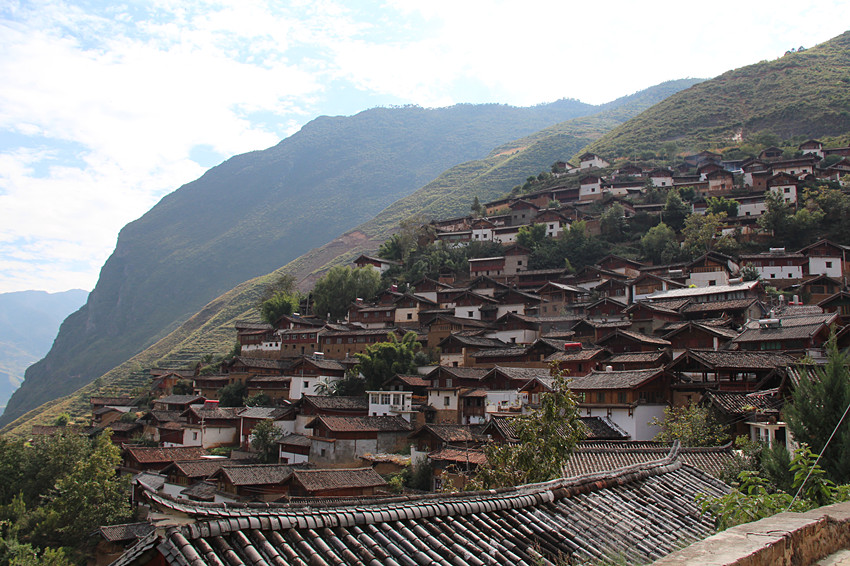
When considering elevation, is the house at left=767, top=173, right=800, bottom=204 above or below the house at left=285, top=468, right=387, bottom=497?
above

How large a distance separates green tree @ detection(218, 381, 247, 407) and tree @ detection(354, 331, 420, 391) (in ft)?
43.6

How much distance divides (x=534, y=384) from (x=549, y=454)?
2119cm

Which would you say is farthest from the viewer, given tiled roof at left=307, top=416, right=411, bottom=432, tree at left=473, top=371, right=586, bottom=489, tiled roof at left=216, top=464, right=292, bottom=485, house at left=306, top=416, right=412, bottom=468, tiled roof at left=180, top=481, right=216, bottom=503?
tiled roof at left=307, top=416, right=411, bottom=432

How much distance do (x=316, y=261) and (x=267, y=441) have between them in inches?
3719

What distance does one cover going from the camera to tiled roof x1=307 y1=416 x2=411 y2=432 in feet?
123

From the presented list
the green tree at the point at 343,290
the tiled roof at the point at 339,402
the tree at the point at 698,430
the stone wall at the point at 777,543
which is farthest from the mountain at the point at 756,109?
the stone wall at the point at 777,543

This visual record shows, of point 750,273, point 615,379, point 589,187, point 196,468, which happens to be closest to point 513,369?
point 615,379

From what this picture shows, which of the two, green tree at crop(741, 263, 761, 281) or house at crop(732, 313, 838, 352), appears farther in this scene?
green tree at crop(741, 263, 761, 281)

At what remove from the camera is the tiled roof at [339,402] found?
134ft

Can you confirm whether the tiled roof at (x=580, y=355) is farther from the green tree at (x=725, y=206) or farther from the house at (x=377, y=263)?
the house at (x=377, y=263)

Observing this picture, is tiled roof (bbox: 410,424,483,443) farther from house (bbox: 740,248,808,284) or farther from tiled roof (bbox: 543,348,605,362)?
house (bbox: 740,248,808,284)

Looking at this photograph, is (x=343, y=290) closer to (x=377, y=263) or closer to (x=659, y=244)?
(x=377, y=263)

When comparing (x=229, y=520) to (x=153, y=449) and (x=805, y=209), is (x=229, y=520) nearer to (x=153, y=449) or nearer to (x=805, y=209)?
(x=153, y=449)

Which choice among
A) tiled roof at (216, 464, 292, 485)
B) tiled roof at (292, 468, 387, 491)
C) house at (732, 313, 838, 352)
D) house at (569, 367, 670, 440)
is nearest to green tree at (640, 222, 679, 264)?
house at (732, 313, 838, 352)
